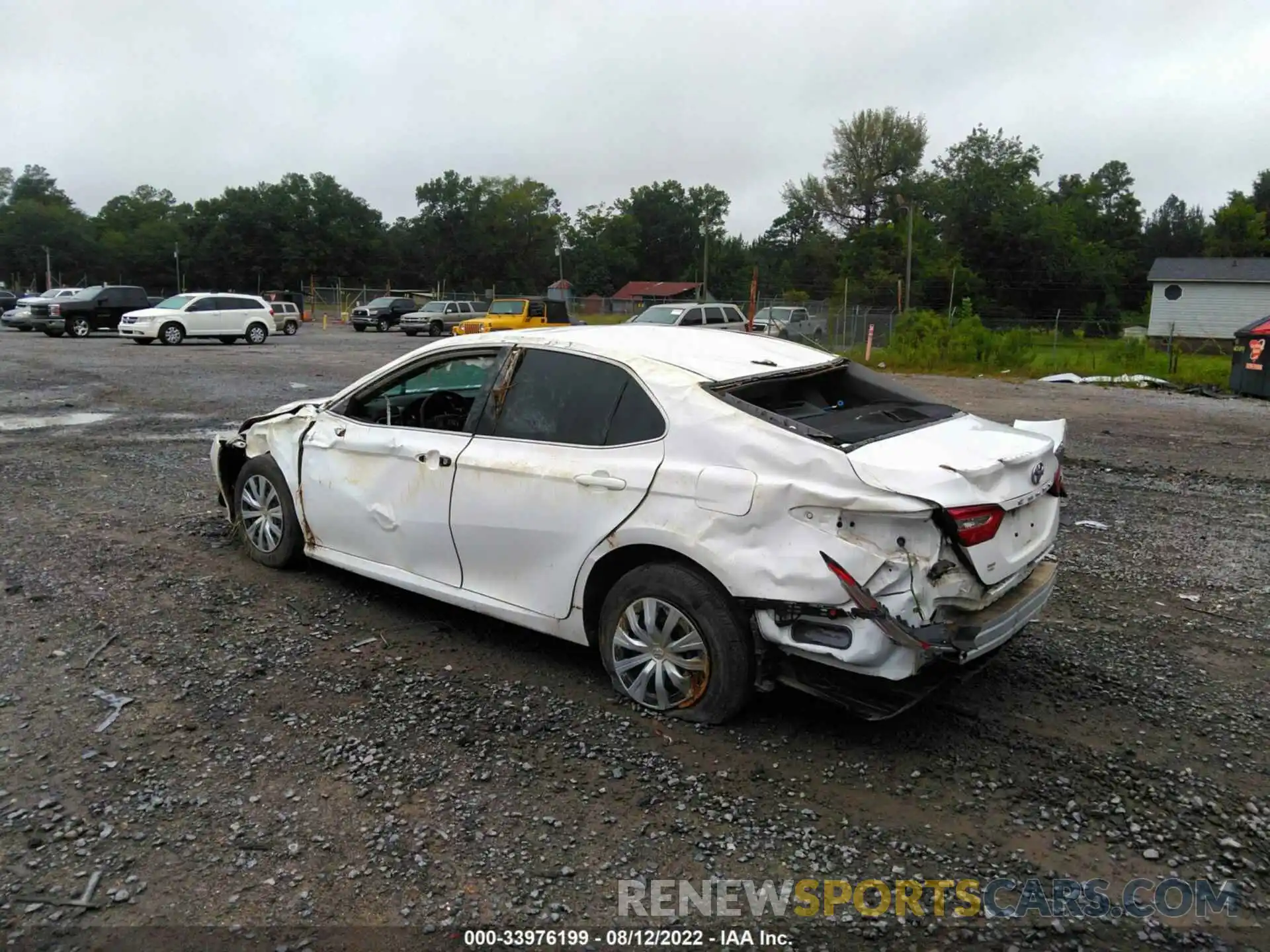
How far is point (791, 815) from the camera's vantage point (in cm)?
326

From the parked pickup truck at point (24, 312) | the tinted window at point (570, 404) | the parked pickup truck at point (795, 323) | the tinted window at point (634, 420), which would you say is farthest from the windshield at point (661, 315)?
the tinted window at point (634, 420)

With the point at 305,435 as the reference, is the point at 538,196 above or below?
above

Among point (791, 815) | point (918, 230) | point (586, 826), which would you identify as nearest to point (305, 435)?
point (586, 826)

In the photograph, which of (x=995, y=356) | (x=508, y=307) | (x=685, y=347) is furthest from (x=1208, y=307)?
(x=685, y=347)

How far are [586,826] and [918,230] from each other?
59415mm

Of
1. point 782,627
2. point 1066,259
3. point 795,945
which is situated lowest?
point 795,945

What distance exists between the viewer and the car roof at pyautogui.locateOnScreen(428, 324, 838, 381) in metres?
4.18

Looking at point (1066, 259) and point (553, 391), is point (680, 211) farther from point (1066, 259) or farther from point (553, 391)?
point (553, 391)

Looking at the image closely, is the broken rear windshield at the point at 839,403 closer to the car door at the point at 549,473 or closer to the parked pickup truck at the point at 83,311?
the car door at the point at 549,473

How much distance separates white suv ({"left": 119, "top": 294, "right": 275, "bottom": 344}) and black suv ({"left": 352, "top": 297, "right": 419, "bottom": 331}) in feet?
46.1

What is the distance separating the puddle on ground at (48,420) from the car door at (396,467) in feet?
26.4

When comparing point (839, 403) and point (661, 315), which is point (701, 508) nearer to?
point (839, 403)

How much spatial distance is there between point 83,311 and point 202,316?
5339 mm

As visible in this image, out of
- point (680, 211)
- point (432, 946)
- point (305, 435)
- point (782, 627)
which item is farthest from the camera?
point (680, 211)
